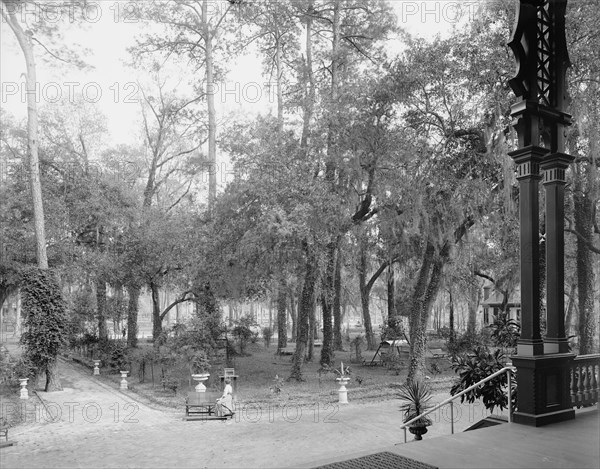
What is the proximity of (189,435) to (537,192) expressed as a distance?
6.36 meters

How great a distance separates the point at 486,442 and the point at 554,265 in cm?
229

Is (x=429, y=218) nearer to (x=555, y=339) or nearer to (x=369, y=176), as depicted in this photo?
(x=369, y=176)

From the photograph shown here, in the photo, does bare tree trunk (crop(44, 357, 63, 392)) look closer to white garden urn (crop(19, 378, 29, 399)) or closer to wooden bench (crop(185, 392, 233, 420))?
white garden urn (crop(19, 378, 29, 399))

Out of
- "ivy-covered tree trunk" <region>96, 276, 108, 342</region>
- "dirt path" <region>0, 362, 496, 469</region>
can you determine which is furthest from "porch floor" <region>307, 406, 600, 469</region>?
"ivy-covered tree trunk" <region>96, 276, 108, 342</region>

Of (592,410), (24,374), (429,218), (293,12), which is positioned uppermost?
(293,12)

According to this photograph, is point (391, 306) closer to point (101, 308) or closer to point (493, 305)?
point (101, 308)

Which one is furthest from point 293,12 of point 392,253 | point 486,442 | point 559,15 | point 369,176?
point 486,442

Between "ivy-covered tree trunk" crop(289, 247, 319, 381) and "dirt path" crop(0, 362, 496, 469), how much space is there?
2.78m

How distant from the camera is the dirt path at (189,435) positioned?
7.36 metres

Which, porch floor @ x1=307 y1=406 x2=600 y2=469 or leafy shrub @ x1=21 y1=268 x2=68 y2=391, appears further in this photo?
leafy shrub @ x1=21 y1=268 x2=68 y2=391

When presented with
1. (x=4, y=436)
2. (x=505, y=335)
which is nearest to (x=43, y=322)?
(x=4, y=436)

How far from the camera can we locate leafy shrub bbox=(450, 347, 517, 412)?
7.49 metres

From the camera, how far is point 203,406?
1007cm

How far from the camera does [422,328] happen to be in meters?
13.2
